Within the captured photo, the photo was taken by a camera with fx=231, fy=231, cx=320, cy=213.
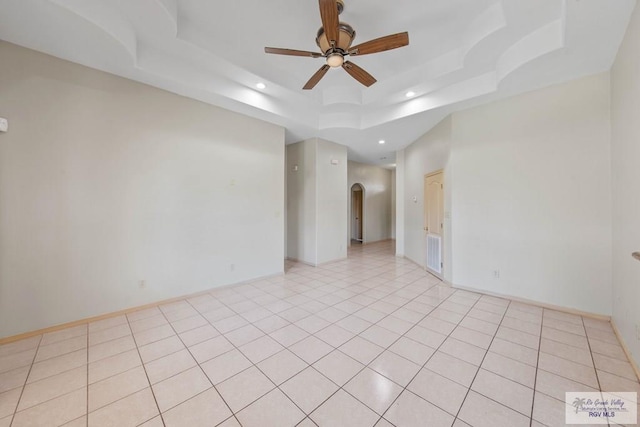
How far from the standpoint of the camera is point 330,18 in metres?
1.94

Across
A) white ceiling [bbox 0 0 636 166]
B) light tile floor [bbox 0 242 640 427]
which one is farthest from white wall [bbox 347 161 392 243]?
light tile floor [bbox 0 242 640 427]

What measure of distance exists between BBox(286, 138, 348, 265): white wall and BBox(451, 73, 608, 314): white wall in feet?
9.01

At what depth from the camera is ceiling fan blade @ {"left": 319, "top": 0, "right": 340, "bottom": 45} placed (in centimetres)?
181

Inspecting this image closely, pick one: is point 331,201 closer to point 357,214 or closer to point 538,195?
point 538,195

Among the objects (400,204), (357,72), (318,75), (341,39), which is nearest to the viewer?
(341,39)

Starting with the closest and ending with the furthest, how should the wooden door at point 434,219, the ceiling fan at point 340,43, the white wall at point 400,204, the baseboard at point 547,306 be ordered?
the ceiling fan at point 340,43, the baseboard at point 547,306, the wooden door at point 434,219, the white wall at point 400,204

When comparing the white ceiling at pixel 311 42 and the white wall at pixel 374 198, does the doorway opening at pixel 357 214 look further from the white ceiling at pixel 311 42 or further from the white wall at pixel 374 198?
the white ceiling at pixel 311 42

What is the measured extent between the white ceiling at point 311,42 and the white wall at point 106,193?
348 millimetres

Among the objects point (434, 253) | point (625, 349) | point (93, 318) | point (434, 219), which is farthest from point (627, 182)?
point (93, 318)

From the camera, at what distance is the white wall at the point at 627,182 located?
6.68 ft

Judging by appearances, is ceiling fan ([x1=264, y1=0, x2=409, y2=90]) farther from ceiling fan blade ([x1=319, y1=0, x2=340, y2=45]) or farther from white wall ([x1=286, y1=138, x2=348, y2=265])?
white wall ([x1=286, y1=138, x2=348, y2=265])

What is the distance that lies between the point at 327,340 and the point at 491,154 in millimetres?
3632

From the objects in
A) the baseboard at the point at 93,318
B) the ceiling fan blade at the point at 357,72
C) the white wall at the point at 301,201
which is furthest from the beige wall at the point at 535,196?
the baseboard at the point at 93,318

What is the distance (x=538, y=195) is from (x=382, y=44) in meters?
2.98
